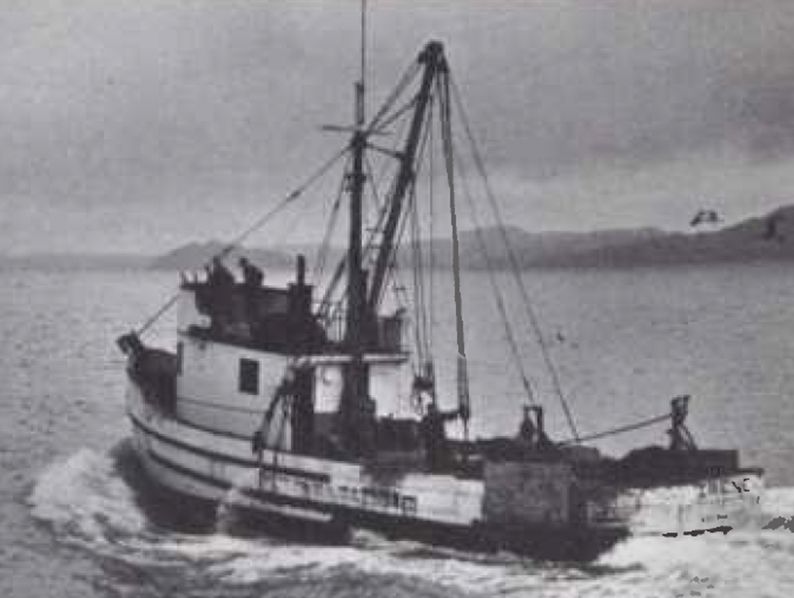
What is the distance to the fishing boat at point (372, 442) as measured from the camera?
17.6 meters

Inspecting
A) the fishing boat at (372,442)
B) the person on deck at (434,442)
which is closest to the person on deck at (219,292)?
the fishing boat at (372,442)

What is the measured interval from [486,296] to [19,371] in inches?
4292

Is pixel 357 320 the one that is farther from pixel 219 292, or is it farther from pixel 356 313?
pixel 219 292

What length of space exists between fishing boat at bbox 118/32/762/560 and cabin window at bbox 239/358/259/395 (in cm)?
4

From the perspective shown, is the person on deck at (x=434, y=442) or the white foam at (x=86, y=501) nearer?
the person on deck at (x=434, y=442)

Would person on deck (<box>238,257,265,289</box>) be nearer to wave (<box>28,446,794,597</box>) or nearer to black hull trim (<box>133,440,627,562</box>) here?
black hull trim (<box>133,440,627,562</box>)

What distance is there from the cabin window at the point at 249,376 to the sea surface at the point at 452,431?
9.44ft

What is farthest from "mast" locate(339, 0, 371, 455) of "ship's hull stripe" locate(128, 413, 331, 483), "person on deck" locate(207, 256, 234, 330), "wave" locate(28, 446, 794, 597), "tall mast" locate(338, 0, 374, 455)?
"person on deck" locate(207, 256, 234, 330)

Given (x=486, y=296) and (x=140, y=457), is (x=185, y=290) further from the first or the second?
(x=486, y=296)

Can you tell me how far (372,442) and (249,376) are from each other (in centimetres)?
328

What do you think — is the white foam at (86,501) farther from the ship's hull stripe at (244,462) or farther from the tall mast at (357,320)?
the tall mast at (357,320)

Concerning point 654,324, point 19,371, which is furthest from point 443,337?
point 19,371

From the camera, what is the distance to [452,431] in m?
34.9

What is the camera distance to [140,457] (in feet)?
87.4
